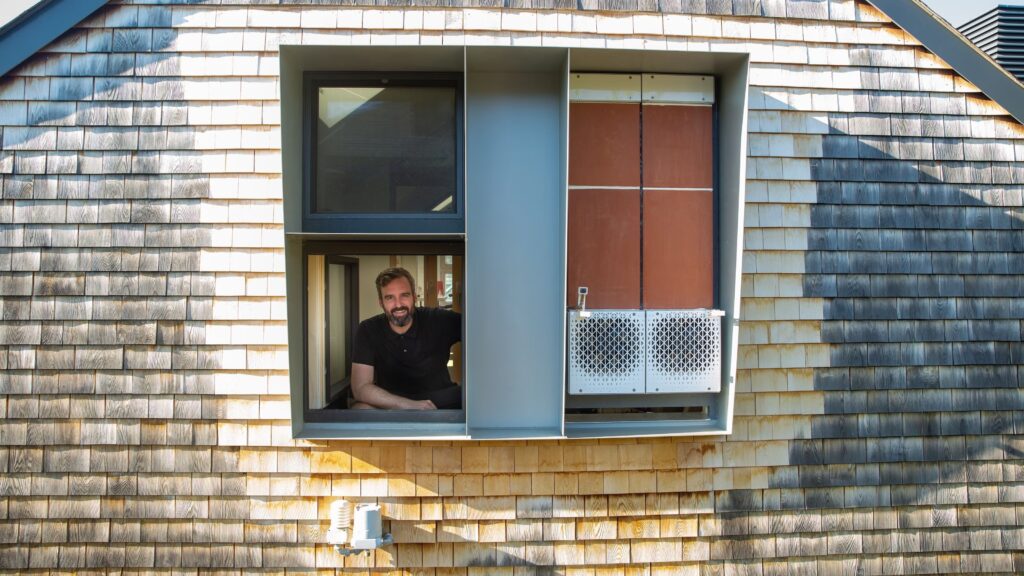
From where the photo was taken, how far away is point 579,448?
3.43 meters

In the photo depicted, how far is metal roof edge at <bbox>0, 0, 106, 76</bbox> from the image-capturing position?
3.35 meters

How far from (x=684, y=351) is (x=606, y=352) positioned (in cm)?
42

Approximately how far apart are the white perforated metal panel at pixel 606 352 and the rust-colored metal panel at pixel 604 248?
111 millimetres

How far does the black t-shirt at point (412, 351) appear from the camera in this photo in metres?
3.27

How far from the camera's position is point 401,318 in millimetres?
3275

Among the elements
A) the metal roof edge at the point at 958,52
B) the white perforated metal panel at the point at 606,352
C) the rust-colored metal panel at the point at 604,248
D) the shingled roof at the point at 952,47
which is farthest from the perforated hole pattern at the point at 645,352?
the metal roof edge at the point at 958,52

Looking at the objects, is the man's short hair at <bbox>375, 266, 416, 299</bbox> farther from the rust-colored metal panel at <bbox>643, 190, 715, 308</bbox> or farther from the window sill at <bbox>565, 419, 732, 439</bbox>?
the rust-colored metal panel at <bbox>643, 190, 715, 308</bbox>

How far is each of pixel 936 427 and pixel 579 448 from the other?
2.08 meters

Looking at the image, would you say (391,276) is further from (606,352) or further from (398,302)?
(606,352)

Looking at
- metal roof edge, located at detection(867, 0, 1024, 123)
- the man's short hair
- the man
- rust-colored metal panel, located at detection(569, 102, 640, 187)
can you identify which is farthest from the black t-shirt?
metal roof edge, located at detection(867, 0, 1024, 123)

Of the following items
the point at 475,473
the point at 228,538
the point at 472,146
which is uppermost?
the point at 472,146

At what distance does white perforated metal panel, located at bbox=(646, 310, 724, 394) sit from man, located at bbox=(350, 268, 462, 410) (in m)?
1.03

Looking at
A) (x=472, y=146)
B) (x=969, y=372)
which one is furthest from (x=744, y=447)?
(x=472, y=146)

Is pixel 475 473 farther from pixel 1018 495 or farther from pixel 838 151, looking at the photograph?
pixel 1018 495
